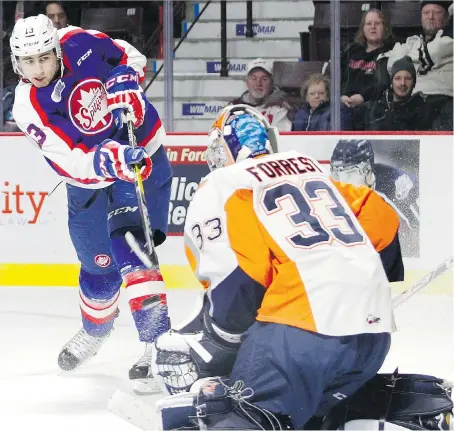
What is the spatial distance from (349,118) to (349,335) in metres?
3.18

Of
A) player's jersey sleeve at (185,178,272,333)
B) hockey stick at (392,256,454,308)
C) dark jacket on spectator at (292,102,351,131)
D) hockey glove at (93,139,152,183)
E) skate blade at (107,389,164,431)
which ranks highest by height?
dark jacket on spectator at (292,102,351,131)

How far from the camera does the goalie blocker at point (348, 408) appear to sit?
2.21m

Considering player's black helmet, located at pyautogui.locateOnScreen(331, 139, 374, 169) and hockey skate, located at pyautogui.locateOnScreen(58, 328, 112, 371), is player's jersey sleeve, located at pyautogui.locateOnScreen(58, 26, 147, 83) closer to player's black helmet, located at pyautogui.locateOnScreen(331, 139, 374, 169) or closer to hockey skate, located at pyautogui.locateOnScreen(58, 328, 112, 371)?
hockey skate, located at pyautogui.locateOnScreen(58, 328, 112, 371)

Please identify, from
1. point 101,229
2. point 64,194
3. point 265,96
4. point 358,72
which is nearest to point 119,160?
point 101,229

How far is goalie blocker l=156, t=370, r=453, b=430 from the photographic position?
2.21m

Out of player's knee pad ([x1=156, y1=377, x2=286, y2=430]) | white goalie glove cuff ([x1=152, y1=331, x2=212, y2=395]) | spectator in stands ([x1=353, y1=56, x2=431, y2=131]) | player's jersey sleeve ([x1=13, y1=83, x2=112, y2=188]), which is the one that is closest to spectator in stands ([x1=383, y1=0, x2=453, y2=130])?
spectator in stands ([x1=353, y1=56, x2=431, y2=131])

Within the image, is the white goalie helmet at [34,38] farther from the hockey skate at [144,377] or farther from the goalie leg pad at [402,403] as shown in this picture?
the goalie leg pad at [402,403]

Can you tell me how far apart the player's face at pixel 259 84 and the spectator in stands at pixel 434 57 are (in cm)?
57

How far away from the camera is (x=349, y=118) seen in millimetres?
5262

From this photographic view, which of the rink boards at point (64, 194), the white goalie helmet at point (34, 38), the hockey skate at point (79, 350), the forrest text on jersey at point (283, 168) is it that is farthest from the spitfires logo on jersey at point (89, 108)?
the rink boards at point (64, 194)

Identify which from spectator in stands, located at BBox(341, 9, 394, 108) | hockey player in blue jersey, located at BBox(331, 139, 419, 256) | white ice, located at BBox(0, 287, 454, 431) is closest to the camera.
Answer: white ice, located at BBox(0, 287, 454, 431)

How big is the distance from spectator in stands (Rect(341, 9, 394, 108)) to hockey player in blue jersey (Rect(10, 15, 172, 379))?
186 centimetres

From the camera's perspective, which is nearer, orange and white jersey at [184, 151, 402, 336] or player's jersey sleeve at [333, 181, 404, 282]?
orange and white jersey at [184, 151, 402, 336]

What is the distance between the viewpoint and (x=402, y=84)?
17.7ft
